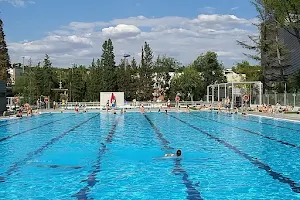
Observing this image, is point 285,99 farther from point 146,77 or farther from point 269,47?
point 146,77

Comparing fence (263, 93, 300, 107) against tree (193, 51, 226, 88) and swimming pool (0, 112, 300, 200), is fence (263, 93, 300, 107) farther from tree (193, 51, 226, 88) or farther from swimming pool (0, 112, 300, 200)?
tree (193, 51, 226, 88)

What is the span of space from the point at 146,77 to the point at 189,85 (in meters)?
6.40

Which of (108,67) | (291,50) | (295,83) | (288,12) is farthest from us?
(108,67)

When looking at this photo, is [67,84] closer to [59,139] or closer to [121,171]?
[59,139]

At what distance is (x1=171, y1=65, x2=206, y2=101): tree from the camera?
182 feet

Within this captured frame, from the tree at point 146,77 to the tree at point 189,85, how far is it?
12.3 ft

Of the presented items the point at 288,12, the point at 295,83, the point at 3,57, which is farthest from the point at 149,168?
the point at 3,57

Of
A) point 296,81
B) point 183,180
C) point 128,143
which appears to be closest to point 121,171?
point 183,180

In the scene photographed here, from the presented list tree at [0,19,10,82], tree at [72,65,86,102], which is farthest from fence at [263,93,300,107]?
tree at [0,19,10,82]

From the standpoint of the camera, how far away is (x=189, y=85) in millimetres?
55281

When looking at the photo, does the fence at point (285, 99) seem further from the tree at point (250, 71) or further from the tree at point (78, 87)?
the tree at point (78, 87)

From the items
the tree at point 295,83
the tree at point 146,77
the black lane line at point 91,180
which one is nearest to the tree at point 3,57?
the tree at point 146,77

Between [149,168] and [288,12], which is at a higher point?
[288,12]

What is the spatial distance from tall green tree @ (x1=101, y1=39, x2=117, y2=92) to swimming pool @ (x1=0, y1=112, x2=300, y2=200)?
42.0m
